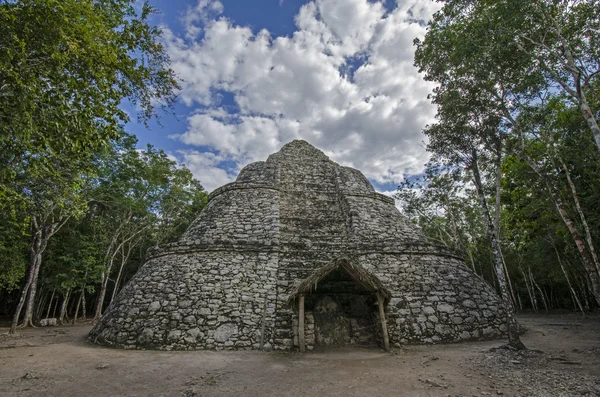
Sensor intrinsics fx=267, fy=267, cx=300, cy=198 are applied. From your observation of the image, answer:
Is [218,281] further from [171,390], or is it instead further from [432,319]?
[432,319]

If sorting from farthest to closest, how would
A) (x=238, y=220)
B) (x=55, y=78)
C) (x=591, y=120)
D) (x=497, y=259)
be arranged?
1. (x=497, y=259)
2. (x=238, y=220)
3. (x=591, y=120)
4. (x=55, y=78)

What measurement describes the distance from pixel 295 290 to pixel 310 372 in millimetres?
2120

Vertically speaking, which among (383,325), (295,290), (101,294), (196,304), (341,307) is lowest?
(383,325)

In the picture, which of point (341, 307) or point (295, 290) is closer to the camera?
point (295, 290)

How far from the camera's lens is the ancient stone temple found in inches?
289

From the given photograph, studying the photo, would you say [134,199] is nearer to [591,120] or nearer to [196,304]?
[196,304]

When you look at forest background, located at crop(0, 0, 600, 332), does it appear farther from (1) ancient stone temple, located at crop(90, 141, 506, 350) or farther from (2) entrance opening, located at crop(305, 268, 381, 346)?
(2) entrance opening, located at crop(305, 268, 381, 346)

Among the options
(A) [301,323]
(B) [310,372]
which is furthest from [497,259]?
(B) [310,372]

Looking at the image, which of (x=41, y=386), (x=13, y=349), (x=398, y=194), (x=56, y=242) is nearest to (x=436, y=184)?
(x=398, y=194)

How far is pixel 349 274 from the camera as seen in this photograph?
7.37 m

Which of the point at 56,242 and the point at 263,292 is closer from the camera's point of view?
the point at 263,292

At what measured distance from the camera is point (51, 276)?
1681 cm

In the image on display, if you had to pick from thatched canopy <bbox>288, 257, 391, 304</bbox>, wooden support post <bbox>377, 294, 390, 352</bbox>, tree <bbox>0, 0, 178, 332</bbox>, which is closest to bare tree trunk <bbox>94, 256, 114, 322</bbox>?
tree <bbox>0, 0, 178, 332</bbox>

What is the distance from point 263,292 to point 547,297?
94.4 feet
